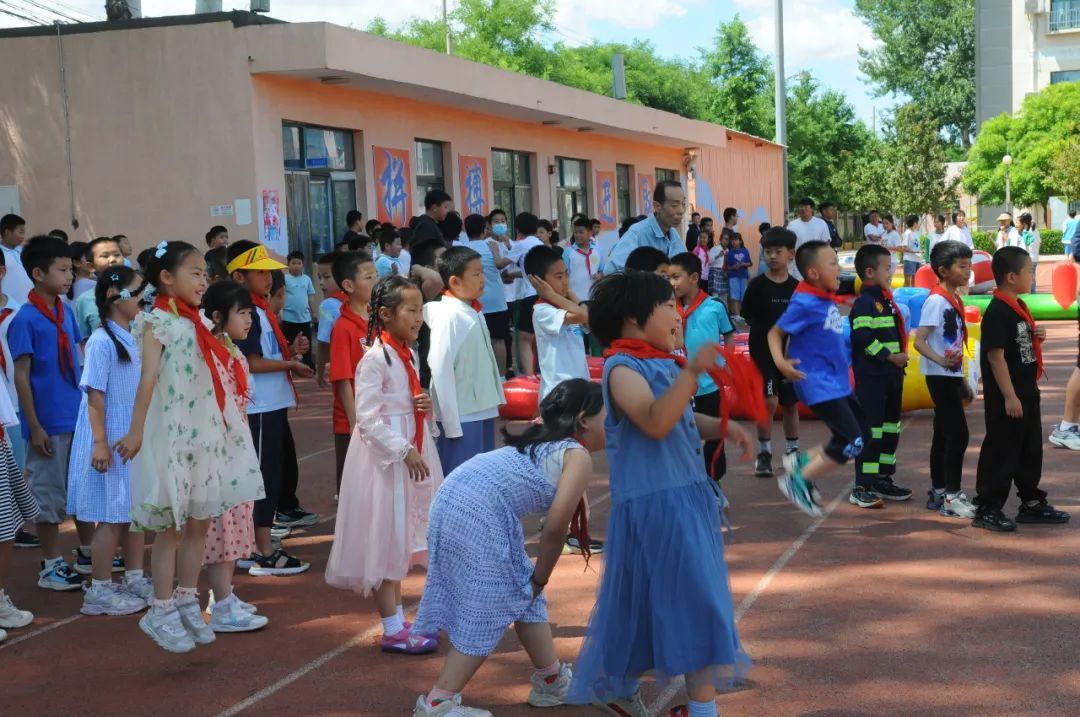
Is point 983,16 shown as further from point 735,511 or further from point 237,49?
point 735,511

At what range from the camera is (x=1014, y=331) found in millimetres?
7426

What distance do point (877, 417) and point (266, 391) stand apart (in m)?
3.99

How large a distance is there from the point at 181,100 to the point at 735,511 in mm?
11289

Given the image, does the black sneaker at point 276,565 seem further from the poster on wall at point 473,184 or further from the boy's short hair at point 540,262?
the poster on wall at point 473,184

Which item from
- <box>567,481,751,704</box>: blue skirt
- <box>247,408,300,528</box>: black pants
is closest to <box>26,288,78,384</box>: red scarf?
<box>247,408,300,528</box>: black pants

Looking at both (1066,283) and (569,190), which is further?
(569,190)

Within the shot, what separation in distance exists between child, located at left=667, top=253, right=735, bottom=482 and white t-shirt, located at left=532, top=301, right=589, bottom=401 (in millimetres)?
897

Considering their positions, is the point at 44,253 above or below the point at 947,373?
above

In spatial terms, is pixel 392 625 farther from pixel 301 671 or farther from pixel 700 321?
pixel 700 321

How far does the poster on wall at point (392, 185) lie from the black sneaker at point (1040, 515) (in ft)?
43.5

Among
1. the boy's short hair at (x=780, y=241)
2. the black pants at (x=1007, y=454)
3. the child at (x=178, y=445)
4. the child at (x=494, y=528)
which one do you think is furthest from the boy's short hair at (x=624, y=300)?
the boy's short hair at (x=780, y=241)

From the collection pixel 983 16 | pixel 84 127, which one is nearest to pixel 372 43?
pixel 84 127

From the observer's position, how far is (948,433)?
7.93m

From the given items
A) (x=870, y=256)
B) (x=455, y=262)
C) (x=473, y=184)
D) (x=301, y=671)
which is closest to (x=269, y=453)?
(x=455, y=262)
